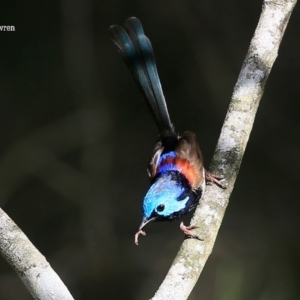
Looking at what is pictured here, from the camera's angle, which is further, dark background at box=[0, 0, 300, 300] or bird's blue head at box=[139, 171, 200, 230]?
dark background at box=[0, 0, 300, 300]

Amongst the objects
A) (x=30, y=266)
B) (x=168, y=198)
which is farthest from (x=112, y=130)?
(x=30, y=266)

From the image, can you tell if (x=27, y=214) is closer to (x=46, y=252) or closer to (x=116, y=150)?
(x=46, y=252)

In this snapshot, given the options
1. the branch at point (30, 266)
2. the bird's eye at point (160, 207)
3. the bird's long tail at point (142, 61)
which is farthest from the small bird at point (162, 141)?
the branch at point (30, 266)

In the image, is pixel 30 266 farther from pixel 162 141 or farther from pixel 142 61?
pixel 142 61

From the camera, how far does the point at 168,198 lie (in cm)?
275

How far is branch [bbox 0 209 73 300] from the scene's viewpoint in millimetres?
2262

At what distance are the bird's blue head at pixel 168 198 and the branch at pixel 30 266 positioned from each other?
1.77 ft

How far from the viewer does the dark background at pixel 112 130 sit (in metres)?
4.37

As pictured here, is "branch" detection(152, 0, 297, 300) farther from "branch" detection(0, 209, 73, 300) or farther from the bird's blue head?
"branch" detection(0, 209, 73, 300)

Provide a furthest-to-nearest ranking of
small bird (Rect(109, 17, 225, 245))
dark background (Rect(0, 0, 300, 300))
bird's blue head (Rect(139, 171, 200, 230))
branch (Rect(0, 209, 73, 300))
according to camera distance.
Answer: dark background (Rect(0, 0, 300, 300)) → small bird (Rect(109, 17, 225, 245)) → bird's blue head (Rect(139, 171, 200, 230)) → branch (Rect(0, 209, 73, 300))

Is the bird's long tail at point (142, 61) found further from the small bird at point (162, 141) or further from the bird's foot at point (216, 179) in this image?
the bird's foot at point (216, 179)

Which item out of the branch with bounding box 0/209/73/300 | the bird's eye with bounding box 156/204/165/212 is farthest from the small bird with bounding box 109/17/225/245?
the branch with bounding box 0/209/73/300

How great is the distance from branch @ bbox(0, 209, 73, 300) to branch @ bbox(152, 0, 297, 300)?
38cm

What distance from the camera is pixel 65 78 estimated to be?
4.48 metres
